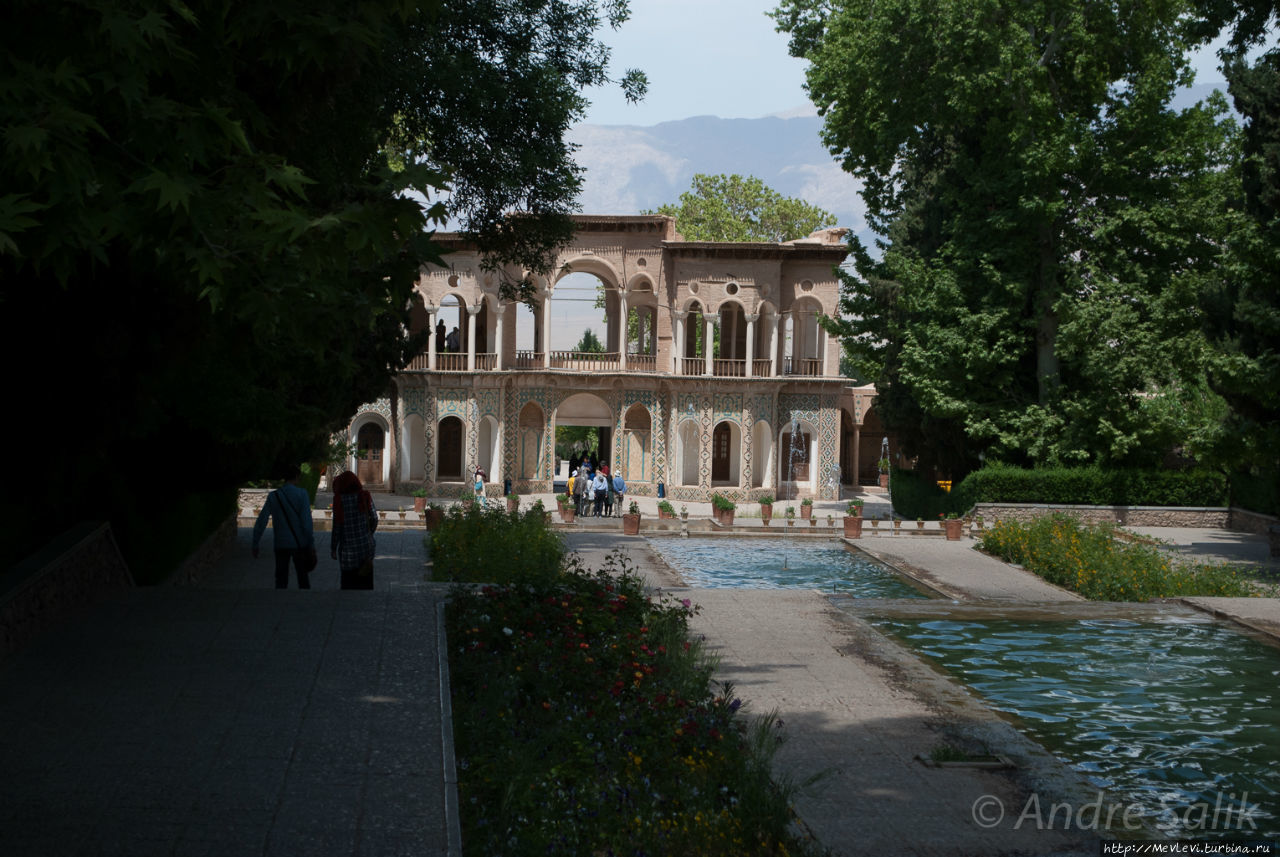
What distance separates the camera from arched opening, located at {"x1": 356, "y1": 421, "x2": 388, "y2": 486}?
36.5m

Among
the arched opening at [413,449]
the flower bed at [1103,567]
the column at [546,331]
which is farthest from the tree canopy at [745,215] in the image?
the flower bed at [1103,567]

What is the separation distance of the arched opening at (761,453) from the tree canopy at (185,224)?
941 inches

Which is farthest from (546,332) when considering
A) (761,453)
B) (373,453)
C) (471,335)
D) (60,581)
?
(60,581)

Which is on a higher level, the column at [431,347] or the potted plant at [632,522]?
the column at [431,347]

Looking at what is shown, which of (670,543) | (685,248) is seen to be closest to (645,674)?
(670,543)

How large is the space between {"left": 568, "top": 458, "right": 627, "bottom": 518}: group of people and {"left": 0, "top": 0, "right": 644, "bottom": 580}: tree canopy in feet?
48.3

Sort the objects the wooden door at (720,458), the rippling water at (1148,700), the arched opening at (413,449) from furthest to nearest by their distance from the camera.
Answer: the wooden door at (720,458) → the arched opening at (413,449) → the rippling water at (1148,700)

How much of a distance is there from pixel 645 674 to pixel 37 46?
5.22m

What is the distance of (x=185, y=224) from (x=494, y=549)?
Answer: 381 inches

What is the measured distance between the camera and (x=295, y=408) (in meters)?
12.4

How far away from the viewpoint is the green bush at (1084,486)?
25156mm

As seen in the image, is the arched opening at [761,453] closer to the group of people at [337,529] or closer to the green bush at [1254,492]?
the green bush at [1254,492]

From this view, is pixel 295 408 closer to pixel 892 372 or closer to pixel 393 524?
pixel 393 524

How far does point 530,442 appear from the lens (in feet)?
116
